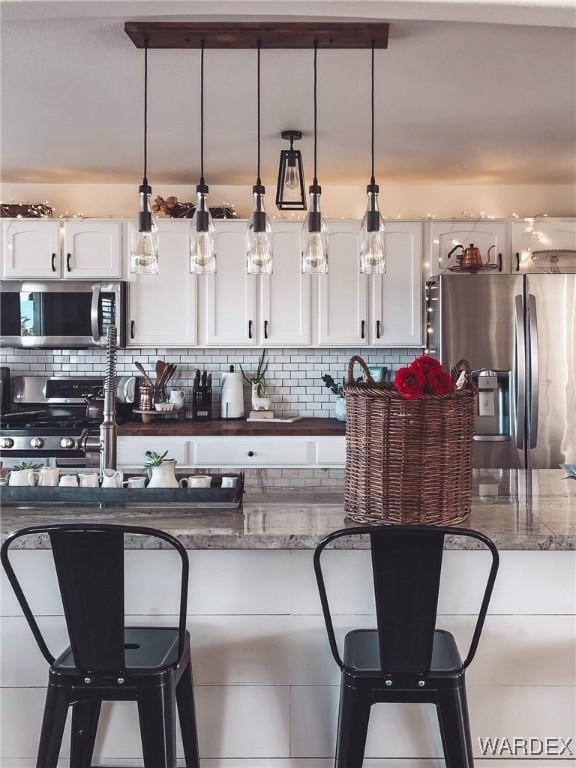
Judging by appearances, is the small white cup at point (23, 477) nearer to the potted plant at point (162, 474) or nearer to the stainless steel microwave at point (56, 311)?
the potted plant at point (162, 474)

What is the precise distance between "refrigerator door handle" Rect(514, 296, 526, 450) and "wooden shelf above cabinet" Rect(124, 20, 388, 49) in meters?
1.82

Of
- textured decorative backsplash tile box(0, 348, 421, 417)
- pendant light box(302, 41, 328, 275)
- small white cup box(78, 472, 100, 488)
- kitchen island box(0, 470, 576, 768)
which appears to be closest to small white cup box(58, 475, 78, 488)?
Answer: small white cup box(78, 472, 100, 488)

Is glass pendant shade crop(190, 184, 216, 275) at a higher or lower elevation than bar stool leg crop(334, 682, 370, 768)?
higher

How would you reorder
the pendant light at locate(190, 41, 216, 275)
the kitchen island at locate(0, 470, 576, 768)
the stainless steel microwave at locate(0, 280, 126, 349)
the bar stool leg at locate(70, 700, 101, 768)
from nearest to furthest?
the bar stool leg at locate(70, 700, 101, 768) → the kitchen island at locate(0, 470, 576, 768) → the pendant light at locate(190, 41, 216, 275) → the stainless steel microwave at locate(0, 280, 126, 349)

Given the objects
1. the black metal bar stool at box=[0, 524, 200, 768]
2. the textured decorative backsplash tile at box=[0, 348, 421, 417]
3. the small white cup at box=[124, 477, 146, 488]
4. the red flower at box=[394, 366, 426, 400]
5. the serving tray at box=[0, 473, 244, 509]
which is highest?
the textured decorative backsplash tile at box=[0, 348, 421, 417]

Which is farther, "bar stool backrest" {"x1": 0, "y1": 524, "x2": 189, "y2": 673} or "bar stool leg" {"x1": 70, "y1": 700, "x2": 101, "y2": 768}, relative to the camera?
"bar stool leg" {"x1": 70, "y1": 700, "x2": 101, "y2": 768}

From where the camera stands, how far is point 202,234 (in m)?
2.27

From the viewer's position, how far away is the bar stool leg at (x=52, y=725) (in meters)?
1.57

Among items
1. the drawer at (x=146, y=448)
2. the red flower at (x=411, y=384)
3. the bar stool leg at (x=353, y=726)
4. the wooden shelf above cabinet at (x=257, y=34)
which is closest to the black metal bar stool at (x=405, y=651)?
the bar stool leg at (x=353, y=726)

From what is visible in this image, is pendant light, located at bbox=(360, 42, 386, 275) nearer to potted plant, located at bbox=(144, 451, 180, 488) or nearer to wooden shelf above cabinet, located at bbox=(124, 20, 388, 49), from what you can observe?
wooden shelf above cabinet, located at bbox=(124, 20, 388, 49)

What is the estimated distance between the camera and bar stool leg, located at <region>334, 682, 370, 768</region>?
5.19 ft

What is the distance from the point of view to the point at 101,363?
464 cm

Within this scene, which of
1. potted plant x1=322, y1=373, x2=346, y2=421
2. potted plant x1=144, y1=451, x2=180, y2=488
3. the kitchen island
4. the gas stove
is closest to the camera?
the kitchen island

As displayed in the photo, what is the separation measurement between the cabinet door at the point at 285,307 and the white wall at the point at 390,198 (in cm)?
50
